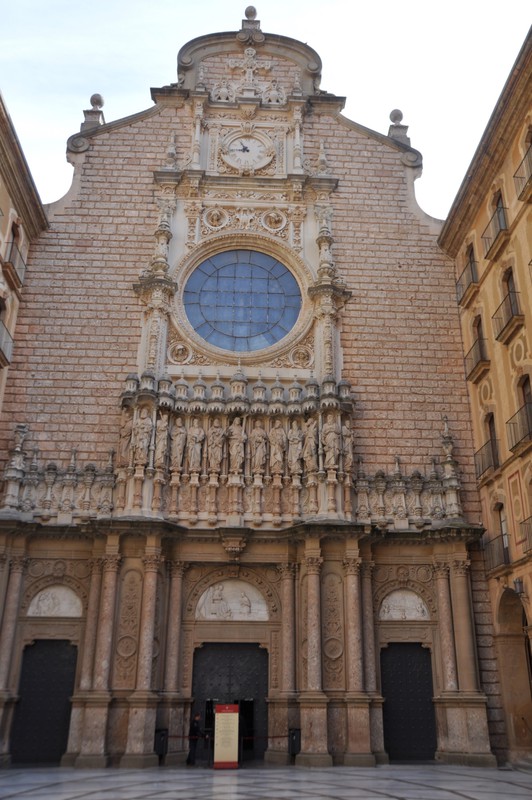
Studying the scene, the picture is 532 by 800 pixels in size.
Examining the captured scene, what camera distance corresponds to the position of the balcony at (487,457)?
1859cm

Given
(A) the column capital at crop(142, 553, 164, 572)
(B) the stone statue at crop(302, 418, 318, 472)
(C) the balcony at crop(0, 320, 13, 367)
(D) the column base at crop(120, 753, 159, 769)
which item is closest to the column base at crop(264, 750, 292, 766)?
(D) the column base at crop(120, 753, 159, 769)

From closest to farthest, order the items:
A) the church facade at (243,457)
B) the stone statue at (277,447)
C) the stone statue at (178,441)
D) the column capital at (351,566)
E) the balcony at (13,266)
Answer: the church facade at (243,457), the column capital at (351,566), the stone statue at (178,441), the stone statue at (277,447), the balcony at (13,266)

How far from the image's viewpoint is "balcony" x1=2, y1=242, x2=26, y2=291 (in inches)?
767

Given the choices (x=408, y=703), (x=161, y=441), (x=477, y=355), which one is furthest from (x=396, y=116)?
(x=408, y=703)

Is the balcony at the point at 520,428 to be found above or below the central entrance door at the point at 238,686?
above

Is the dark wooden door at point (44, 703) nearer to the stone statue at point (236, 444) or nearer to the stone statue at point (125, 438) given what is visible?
the stone statue at point (125, 438)

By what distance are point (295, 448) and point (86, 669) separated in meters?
7.15

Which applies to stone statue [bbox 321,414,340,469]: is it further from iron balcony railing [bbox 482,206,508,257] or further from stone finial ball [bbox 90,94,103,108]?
stone finial ball [bbox 90,94,103,108]

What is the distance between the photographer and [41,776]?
14305 mm

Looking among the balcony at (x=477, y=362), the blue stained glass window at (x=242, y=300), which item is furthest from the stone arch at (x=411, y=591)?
the blue stained glass window at (x=242, y=300)

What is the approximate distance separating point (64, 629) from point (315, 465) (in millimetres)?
7138

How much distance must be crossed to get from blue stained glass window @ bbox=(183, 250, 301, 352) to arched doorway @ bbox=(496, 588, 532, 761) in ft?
30.5

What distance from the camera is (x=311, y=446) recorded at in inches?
747

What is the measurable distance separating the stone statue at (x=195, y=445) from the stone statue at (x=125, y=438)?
4.89 ft
